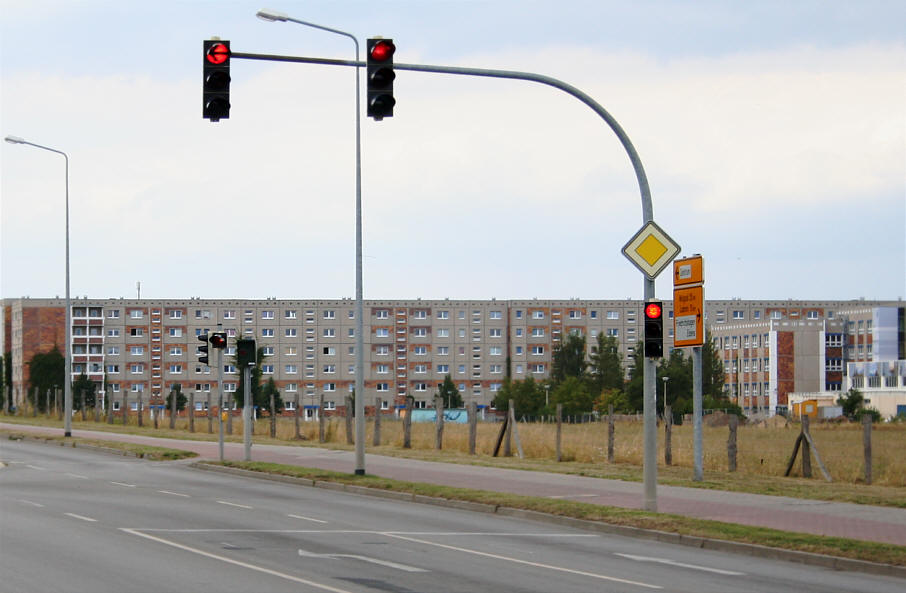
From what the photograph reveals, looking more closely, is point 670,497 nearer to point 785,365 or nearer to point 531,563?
point 531,563

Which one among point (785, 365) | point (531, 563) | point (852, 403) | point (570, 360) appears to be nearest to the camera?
point (531, 563)

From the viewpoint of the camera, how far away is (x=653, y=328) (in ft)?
59.8

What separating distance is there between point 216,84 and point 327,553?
6.29m

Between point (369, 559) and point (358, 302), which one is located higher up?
point (358, 302)

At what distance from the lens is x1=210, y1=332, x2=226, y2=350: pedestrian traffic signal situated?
3058cm

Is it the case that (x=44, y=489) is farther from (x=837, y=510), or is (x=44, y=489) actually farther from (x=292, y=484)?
→ (x=837, y=510)

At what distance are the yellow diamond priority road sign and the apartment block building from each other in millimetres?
113412

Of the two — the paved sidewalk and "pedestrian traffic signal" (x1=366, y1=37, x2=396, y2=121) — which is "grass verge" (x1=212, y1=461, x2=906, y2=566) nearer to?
the paved sidewalk

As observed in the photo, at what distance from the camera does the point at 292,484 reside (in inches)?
1031

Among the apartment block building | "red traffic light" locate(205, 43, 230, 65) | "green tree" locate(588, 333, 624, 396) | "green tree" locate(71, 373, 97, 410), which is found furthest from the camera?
the apartment block building

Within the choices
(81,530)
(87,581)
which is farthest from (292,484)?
(87,581)

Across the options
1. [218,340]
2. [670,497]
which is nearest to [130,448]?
[218,340]

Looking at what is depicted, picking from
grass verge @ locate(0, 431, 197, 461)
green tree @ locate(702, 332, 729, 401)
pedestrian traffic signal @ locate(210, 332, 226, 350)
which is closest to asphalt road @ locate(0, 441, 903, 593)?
pedestrian traffic signal @ locate(210, 332, 226, 350)

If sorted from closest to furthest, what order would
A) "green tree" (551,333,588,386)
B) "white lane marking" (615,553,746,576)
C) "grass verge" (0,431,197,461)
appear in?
1. "white lane marking" (615,553,746,576)
2. "grass verge" (0,431,197,461)
3. "green tree" (551,333,588,386)
